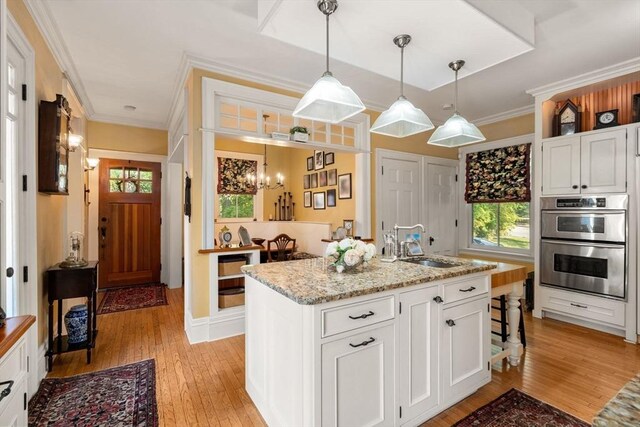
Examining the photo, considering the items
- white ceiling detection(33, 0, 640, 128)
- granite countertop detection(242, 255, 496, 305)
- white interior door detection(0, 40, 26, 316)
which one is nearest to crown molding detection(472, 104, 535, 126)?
white ceiling detection(33, 0, 640, 128)

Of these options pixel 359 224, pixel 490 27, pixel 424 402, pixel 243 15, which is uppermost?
pixel 243 15

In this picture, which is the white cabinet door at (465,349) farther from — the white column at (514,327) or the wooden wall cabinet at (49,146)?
the wooden wall cabinet at (49,146)

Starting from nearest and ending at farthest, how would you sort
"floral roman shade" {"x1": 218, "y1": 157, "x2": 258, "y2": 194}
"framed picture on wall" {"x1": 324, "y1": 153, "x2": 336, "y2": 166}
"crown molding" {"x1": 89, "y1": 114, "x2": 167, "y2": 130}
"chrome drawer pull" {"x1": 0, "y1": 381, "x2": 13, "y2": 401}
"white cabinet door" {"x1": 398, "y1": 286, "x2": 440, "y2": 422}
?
"chrome drawer pull" {"x1": 0, "y1": 381, "x2": 13, "y2": 401}, "white cabinet door" {"x1": 398, "y1": 286, "x2": 440, "y2": 422}, "crown molding" {"x1": 89, "y1": 114, "x2": 167, "y2": 130}, "framed picture on wall" {"x1": 324, "y1": 153, "x2": 336, "y2": 166}, "floral roman shade" {"x1": 218, "y1": 157, "x2": 258, "y2": 194}

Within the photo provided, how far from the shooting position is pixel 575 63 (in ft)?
10.6

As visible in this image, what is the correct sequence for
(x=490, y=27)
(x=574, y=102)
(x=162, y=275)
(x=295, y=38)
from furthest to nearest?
1. (x=162, y=275)
2. (x=574, y=102)
3. (x=295, y=38)
4. (x=490, y=27)

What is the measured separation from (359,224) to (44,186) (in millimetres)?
3410

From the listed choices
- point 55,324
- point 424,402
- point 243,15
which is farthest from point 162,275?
point 424,402

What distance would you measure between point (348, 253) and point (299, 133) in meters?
2.18

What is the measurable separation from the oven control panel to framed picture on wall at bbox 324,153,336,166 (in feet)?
10.6

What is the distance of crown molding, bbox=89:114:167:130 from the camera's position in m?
4.87

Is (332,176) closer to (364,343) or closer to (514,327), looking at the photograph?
(514,327)

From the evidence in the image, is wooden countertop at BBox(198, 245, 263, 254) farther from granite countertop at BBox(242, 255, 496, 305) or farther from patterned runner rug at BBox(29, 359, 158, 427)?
granite countertop at BBox(242, 255, 496, 305)

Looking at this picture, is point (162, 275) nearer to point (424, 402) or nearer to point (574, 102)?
point (424, 402)

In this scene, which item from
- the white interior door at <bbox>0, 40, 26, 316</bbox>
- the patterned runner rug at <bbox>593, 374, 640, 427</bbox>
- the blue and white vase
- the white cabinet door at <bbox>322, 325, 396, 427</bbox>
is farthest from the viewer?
the blue and white vase
